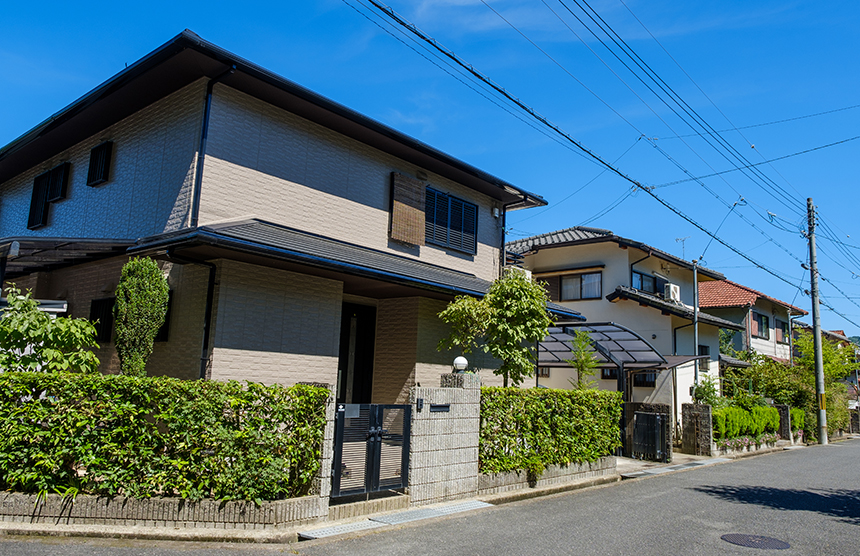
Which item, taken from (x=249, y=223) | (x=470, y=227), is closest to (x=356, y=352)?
(x=249, y=223)

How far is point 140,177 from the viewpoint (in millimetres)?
11031

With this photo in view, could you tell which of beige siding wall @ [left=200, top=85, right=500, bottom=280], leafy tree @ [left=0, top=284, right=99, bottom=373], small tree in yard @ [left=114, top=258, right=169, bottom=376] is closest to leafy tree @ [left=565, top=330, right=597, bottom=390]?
beige siding wall @ [left=200, top=85, right=500, bottom=280]

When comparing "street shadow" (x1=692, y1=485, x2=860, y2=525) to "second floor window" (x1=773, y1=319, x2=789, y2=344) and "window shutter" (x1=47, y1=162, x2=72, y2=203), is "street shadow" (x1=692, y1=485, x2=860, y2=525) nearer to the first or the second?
"window shutter" (x1=47, y1=162, x2=72, y2=203)

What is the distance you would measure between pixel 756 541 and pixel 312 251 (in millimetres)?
7248

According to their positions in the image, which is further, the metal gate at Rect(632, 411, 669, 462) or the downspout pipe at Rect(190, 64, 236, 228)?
the metal gate at Rect(632, 411, 669, 462)

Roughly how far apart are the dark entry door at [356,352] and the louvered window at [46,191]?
22.7 ft

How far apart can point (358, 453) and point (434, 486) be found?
1.43 m

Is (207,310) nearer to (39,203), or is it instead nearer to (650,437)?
(39,203)

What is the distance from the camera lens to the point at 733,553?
21.2ft

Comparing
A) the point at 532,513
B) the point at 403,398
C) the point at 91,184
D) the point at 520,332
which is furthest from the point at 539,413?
the point at 91,184

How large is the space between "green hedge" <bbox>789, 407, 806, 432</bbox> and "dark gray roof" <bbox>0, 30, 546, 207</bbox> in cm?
1669

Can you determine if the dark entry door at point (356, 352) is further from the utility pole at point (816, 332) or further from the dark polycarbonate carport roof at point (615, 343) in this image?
the utility pole at point (816, 332)

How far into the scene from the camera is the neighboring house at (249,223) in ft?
30.6

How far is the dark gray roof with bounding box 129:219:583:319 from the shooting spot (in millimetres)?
8312
